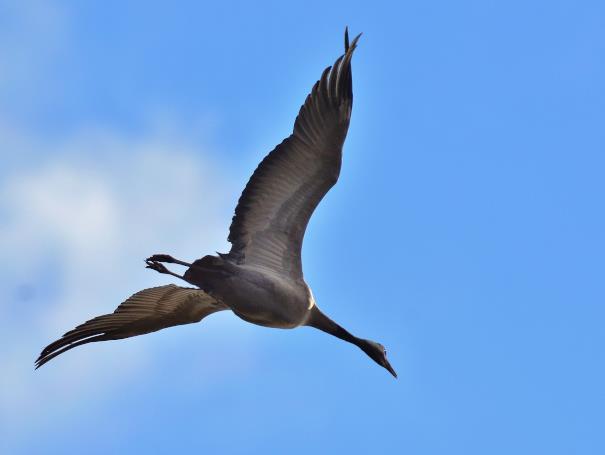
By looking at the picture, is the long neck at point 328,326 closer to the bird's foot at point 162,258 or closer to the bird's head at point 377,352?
the bird's head at point 377,352

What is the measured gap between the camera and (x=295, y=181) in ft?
54.0

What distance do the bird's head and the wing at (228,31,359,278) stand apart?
1881mm

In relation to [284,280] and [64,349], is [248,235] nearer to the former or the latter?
[284,280]

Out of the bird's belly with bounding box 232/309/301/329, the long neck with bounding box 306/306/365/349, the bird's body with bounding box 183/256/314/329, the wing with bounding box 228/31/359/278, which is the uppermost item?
the wing with bounding box 228/31/359/278

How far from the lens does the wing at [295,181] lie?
53.3ft

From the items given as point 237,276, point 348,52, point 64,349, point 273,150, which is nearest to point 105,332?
point 64,349

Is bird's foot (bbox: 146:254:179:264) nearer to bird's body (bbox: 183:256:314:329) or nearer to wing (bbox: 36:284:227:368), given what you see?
bird's body (bbox: 183:256:314:329)

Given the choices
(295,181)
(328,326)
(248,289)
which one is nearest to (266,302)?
(248,289)

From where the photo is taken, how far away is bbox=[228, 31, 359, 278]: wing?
1623cm

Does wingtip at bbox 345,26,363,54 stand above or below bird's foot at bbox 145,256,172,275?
Result: above

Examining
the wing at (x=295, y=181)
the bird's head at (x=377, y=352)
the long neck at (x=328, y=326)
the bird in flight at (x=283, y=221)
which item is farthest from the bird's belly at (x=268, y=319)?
the bird's head at (x=377, y=352)

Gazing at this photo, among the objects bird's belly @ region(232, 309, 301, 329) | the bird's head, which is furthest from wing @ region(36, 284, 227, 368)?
the bird's head

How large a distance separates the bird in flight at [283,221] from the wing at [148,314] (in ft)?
4.07

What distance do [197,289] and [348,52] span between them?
3979 mm
